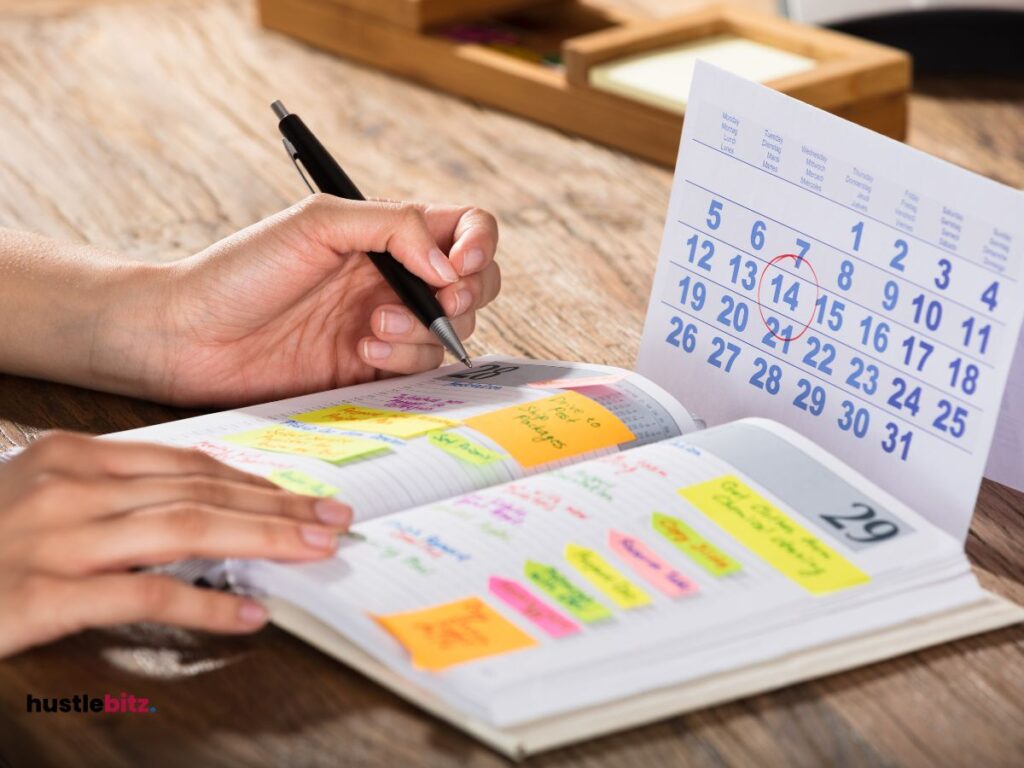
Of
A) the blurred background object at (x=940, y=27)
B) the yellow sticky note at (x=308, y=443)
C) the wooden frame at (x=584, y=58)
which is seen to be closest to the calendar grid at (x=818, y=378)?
the yellow sticky note at (x=308, y=443)

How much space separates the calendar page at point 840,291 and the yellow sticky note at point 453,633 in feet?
0.88

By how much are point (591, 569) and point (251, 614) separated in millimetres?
153

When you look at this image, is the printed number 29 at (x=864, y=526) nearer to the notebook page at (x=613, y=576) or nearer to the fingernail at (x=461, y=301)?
the notebook page at (x=613, y=576)

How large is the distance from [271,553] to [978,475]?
35cm

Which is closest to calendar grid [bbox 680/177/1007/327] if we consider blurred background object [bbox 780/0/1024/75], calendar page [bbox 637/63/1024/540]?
calendar page [bbox 637/63/1024/540]

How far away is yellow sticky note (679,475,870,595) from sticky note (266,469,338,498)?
0.57 ft

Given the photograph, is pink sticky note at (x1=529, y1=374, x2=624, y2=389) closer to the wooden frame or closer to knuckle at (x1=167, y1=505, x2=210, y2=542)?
knuckle at (x1=167, y1=505, x2=210, y2=542)

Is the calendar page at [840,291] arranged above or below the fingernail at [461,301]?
above

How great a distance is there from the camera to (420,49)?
161 cm

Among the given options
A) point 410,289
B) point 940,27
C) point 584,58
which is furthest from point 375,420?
point 940,27

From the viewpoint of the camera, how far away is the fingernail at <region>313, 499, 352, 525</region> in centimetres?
70

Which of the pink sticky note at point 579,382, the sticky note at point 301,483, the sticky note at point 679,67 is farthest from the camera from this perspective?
the sticky note at point 679,67

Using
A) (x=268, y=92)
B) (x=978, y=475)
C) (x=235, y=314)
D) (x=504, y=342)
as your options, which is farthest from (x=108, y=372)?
(x=268, y=92)

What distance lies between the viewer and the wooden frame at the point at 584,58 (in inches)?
55.6
